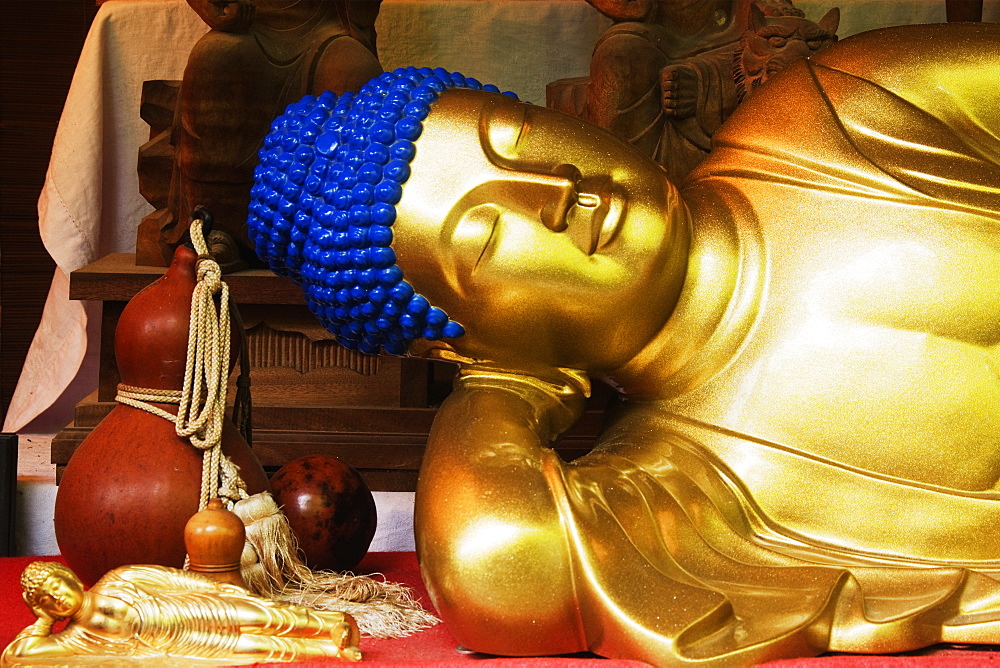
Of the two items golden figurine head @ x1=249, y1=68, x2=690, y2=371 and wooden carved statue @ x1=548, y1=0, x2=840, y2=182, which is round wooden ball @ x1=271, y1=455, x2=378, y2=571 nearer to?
golden figurine head @ x1=249, y1=68, x2=690, y2=371

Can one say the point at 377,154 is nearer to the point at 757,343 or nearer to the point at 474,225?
the point at 474,225

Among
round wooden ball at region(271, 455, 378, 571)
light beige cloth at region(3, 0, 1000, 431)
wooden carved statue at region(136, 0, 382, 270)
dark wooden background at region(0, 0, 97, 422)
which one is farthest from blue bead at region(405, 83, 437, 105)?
dark wooden background at region(0, 0, 97, 422)

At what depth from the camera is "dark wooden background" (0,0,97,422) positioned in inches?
81.7

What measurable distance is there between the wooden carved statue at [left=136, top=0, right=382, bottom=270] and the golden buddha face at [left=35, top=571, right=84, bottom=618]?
0.67 m

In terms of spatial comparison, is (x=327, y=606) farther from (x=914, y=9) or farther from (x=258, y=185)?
(x=914, y=9)

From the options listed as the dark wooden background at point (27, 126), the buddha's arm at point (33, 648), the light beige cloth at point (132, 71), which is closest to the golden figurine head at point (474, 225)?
the buddha's arm at point (33, 648)

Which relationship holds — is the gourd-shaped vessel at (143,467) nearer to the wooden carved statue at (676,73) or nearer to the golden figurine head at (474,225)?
the golden figurine head at (474,225)

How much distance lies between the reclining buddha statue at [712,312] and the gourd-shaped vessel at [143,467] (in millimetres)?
111

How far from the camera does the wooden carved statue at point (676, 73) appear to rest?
4.62ft

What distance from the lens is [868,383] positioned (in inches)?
37.9

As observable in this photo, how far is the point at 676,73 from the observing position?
57.0 inches

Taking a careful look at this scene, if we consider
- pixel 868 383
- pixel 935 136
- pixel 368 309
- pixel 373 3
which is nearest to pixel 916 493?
pixel 868 383

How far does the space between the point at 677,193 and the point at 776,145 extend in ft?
0.40

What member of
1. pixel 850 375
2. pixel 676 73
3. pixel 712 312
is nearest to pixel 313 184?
pixel 712 312
